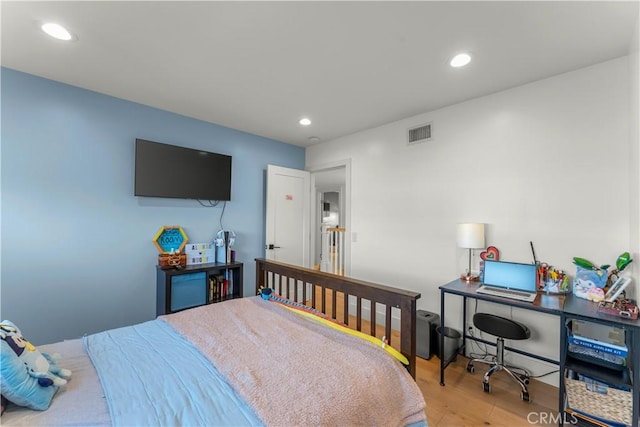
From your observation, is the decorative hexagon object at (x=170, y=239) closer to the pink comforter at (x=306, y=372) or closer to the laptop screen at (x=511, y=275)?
the pink comforter at (x=306, y=372)

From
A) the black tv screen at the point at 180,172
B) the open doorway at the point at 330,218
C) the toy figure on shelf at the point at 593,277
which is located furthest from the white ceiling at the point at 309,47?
the open doorway at the point at 330,218

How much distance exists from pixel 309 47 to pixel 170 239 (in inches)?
97.4

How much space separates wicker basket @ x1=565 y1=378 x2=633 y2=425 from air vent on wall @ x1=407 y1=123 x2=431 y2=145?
2371mm

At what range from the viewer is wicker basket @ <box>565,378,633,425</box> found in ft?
5.43

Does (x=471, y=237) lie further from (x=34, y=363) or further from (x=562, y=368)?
(x=34, y=363)

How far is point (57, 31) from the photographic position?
1762 mm

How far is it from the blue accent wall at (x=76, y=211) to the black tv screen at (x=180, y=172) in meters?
0.14

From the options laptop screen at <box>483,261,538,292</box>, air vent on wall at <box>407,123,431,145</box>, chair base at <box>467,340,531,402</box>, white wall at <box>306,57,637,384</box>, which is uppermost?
air vent on wall at <box>407,123,431,145</box>

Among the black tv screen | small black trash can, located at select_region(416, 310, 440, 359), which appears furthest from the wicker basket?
the black tv screen

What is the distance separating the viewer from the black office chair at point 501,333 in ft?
6.84

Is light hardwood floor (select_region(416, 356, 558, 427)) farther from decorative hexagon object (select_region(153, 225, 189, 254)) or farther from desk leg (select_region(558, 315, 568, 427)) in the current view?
decorative hexagon object (select_region(153, 225, 189, 254))

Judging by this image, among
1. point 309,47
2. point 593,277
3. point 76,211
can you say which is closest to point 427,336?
point 593,277

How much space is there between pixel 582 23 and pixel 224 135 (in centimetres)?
340

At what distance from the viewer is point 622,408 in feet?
5.45
